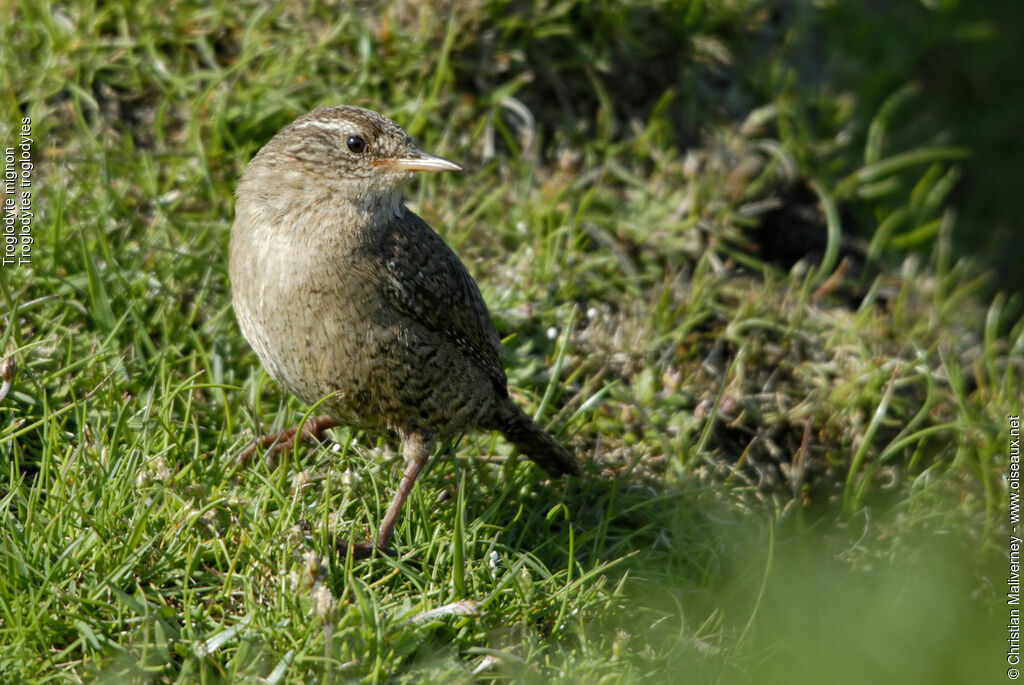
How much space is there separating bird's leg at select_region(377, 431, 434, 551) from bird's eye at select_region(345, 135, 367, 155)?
102cm

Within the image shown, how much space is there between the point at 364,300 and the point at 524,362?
111 cm

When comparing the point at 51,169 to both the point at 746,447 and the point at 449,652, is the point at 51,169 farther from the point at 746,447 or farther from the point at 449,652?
the point at 746,447

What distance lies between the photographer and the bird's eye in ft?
12.0

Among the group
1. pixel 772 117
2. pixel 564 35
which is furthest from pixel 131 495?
pixel 772 117

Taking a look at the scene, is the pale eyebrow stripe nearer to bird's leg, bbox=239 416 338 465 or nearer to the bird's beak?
the bird's beak

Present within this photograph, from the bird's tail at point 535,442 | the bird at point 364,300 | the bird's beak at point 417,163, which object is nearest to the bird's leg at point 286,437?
the bird at point 364,300

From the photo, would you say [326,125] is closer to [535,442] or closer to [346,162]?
[346,162]

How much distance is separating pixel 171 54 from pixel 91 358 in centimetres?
196

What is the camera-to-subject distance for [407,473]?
3590 millimetres

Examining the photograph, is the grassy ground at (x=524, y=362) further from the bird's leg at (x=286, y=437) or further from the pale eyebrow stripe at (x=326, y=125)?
the pale eyebrow stripe at (x=326, y=125)

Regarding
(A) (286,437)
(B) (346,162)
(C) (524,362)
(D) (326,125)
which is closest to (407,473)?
(A) (286,437)

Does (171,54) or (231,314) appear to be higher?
(171,54)

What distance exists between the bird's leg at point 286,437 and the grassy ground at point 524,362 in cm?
7

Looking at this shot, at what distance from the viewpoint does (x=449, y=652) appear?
3064 mm
